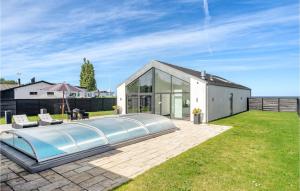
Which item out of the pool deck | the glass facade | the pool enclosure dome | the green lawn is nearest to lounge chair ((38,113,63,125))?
the pool enclosure dome

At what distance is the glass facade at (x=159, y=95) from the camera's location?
53.3 ft

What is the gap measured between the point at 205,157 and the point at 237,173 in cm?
145

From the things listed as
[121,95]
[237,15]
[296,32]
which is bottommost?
[121,95]

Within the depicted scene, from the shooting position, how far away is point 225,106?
19.0 meters

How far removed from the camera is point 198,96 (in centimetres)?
1538

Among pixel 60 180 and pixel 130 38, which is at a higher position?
pixel 130 38

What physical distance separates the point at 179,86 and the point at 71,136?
35.1 feet

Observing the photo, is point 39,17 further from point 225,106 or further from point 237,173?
point 225,106

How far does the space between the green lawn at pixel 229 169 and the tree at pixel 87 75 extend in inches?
1651

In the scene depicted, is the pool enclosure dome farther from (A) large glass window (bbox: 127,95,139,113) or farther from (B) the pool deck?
(A) large glass window (bbox: 127,95,139,113)

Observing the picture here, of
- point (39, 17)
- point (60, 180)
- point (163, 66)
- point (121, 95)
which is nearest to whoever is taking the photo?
point (60, 180)

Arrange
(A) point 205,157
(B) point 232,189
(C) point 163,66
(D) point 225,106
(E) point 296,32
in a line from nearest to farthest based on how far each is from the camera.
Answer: (B) point 232,189, (A) point 205,157, (E) point 296,32, (C) point 163,66, (D) point 225,106

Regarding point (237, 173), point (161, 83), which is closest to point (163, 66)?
point (161, 83)

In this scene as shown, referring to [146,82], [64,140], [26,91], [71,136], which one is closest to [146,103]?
[146,82]
